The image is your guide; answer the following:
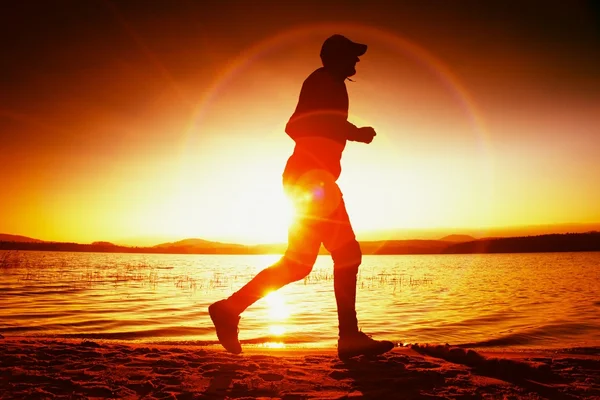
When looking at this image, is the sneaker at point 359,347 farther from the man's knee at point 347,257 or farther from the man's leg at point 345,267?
the man's knee at point 347,257

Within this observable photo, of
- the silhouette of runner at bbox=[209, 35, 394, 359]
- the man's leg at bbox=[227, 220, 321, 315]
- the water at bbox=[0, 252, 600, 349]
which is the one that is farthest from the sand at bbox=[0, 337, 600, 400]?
the water at bbox=[0, 252, 600, 349]

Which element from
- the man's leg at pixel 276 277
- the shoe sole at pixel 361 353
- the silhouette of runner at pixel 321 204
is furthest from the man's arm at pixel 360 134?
the shoe sole at pixel 361 353

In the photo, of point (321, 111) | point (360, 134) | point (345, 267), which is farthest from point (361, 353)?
point (321, 111)

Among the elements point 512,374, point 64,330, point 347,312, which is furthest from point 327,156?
point 64,330

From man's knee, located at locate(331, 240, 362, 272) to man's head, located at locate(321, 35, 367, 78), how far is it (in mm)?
1847

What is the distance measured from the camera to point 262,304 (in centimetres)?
1402

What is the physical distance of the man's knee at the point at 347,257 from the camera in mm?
4387

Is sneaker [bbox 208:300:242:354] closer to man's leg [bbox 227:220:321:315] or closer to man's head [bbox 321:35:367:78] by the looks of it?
man's leg [bbox 227:220:321:315]

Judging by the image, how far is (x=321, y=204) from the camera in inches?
166

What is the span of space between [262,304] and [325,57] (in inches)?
422

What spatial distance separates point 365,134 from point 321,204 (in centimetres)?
98

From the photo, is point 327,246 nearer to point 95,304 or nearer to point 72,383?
point 72,383

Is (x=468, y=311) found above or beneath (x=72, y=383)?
beneath

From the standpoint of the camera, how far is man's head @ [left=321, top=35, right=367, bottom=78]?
456 cm
